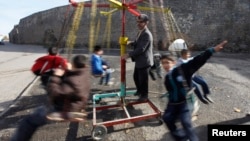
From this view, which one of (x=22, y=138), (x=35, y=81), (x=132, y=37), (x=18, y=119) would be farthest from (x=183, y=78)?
(x=132, y=37)

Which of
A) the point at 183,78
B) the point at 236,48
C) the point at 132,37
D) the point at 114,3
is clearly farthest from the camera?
the point at 132,37

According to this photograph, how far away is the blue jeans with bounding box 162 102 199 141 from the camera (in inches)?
156

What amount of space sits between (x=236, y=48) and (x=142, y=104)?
11.9 m

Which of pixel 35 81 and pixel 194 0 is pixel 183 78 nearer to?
pixel 35 81

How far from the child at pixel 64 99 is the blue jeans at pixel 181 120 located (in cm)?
118

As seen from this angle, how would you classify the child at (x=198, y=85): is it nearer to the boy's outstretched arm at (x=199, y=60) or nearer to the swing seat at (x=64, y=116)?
the boy's outstretched arm at (x=199, y=60)

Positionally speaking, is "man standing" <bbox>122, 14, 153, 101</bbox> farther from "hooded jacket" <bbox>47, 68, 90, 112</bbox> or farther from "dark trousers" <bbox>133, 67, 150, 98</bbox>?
"hooded jacket" <bbox>47, 68, 90, 112</bbox>

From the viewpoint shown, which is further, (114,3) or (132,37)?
(132,37)

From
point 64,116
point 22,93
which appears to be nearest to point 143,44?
point 64,116

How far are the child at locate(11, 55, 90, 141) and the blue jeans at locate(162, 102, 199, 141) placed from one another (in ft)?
3.87

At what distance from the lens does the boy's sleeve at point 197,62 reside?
384cm

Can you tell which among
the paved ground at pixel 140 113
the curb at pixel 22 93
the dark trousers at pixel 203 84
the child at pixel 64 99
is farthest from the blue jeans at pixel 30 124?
the dark trousers at pixel 203 84

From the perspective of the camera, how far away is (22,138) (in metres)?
3.78

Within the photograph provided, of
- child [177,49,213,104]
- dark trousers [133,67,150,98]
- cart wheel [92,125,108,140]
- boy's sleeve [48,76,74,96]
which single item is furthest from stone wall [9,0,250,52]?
boy's sleeve [48,76,74,96]
